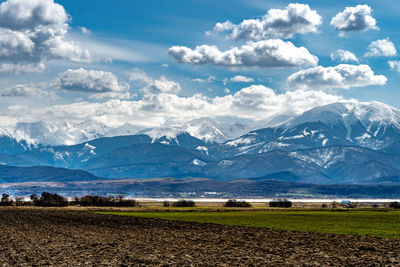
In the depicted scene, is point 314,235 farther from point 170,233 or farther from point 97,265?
point 97,265

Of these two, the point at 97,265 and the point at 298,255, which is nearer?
the point at 97,265

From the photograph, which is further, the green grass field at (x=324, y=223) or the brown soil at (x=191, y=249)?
the green grass field at (x=324, y=223)

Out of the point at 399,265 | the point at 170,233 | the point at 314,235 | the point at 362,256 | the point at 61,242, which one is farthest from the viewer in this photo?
the point at 170,233

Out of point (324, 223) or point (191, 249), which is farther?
point (324, 223)

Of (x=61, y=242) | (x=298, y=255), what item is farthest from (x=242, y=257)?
(x=61, y=242)

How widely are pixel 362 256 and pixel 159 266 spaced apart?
57.8 ft

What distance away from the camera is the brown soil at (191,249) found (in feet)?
148

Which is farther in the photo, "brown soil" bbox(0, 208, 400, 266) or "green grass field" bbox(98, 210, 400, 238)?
"green grass field" bbox(98, 210, 400, 238)

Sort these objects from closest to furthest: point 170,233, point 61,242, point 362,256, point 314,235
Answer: point 362,256 < point 61,242 < point 314,235 < point 170,233

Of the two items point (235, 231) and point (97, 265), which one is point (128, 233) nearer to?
point (235, 231)

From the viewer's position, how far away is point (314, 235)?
6838 centimetres

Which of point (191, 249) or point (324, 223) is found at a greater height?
point (324, 223)

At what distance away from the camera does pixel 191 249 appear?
5397 centimetres

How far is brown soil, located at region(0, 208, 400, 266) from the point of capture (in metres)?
45.2
